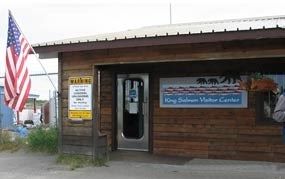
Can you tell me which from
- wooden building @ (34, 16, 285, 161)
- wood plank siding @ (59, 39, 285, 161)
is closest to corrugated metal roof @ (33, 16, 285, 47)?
wooden building @ (34, 16, 285, 161)

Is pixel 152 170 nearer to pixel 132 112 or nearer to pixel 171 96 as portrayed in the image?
pixel 171 96

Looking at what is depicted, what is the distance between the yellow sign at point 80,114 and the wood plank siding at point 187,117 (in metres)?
0.14

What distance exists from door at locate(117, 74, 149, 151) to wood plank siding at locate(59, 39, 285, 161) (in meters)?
0.26

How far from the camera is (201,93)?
415 inches

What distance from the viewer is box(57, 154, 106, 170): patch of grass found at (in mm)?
9613

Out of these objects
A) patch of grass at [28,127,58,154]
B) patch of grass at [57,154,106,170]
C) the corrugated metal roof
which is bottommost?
patch of grass at [57,154,106,170]

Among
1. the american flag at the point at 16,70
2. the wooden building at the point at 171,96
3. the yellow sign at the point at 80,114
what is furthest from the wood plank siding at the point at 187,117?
the american flag at the point at 16,70

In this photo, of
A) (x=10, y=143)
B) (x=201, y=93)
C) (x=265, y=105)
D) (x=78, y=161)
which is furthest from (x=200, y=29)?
(x=10, y=143)

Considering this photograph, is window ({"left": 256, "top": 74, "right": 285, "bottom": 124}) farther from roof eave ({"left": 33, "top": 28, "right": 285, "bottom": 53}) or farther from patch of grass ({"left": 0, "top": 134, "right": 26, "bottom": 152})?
patch of grass ({"left": 0, "top": 134, "right": 26, "bottom": 152})

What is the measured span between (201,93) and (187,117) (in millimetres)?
649

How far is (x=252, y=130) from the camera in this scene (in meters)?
9.98

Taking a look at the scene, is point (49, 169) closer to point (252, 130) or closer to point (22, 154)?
point (22, 154)

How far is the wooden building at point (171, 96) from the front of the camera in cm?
905

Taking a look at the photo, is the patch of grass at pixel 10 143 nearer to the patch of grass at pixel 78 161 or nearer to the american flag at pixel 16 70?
the american flag at pixel 16 70
